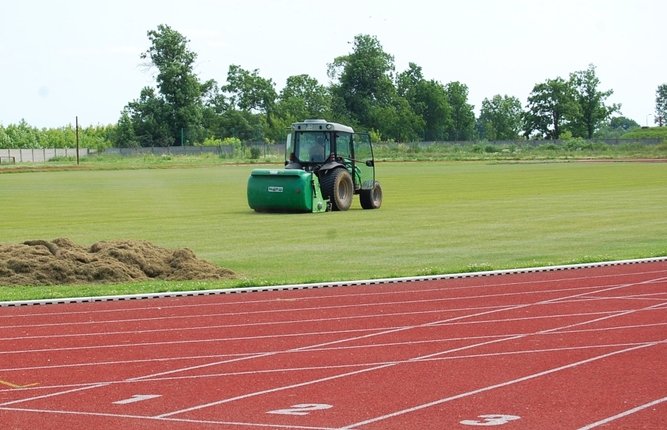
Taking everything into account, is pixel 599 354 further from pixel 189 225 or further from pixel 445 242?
pixel 189 225

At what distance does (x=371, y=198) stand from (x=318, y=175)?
239 centimetres

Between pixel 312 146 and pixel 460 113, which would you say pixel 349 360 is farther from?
pixel 460 113

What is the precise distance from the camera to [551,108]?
165625 mm

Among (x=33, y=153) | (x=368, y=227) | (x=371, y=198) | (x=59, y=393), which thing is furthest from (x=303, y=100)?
(x=59, y=393)

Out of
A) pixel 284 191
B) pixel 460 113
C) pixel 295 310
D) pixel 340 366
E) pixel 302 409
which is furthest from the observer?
pixel 460 113

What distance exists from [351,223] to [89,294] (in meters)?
15.0

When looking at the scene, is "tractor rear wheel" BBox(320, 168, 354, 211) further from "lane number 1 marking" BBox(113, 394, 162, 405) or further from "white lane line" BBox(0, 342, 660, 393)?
"lane number 1 marking" BBox(113, 394, 162, 405)

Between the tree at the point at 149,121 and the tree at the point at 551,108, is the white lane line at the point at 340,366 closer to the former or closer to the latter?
the tree at the point at 149,121

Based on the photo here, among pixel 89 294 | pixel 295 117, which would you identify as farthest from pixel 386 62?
pixel 89 294

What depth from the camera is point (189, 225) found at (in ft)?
98.5

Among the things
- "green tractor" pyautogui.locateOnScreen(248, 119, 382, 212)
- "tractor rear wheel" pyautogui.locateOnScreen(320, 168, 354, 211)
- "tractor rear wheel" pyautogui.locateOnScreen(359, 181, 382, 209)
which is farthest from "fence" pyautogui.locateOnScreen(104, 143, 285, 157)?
"tractor rear wheel" pyautogui.locateOnScreen(320, 168, 354, 211)

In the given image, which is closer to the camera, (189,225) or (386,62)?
(189,225)

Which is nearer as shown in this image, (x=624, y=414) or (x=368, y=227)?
(x=624, y=414)

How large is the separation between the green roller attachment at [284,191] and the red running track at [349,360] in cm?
1760
